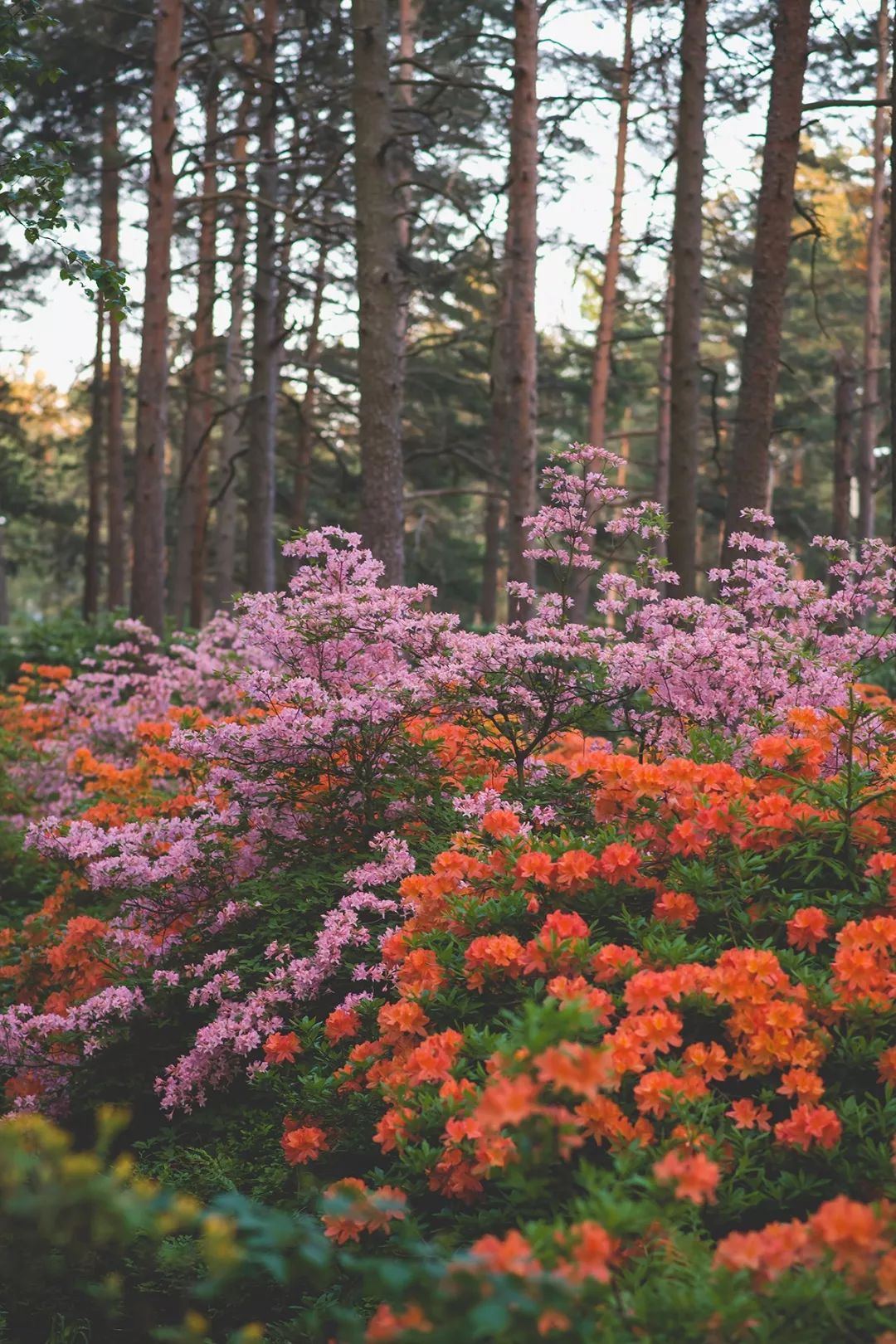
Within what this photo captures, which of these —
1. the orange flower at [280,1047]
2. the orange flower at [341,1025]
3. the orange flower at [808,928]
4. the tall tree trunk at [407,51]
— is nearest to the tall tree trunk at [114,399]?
the tall tree trunk at [407,51]

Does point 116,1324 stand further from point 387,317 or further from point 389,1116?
point 387,317

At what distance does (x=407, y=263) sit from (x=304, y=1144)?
9.18 metres

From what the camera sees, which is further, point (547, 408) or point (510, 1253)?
point (547, 408)

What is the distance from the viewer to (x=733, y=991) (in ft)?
8.21

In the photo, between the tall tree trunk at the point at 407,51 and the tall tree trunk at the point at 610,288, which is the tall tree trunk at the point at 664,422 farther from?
the tall tree trunk at the point at 407,51

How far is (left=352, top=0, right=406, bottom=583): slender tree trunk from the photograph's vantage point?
8625mm

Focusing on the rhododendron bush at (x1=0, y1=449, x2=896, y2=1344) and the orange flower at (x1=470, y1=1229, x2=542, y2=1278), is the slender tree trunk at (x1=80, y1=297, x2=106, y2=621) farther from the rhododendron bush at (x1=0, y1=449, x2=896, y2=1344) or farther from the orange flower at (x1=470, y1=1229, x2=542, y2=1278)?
the orange flower at (x1=470, y1=1229, x2=542, y2=1278)

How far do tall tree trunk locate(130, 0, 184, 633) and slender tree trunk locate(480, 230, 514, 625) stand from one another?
3.10m

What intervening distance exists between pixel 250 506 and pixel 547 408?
31.7ft

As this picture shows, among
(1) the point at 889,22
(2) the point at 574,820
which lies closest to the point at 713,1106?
(2) the point at 574,820

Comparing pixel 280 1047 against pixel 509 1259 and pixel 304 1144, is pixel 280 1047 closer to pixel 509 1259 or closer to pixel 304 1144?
pixel 304 1144

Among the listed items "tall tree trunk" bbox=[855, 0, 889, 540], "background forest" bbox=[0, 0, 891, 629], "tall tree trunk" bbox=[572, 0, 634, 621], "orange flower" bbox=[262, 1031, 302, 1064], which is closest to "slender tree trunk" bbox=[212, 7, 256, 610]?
"background forest" bbox=[0, 0, 891, 629]

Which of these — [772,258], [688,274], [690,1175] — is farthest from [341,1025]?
[688,274]

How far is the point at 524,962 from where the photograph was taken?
279cm
